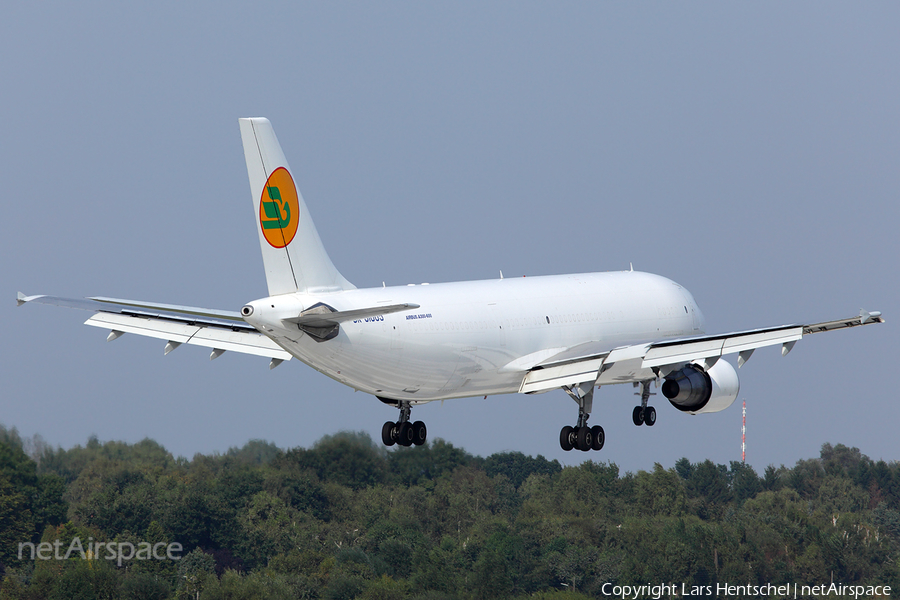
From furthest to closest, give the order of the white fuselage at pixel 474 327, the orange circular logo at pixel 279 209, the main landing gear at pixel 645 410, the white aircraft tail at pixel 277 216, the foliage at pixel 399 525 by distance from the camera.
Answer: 1. the foliage at pixel 399 525
2. the main landing gear at pixel 645 410
3. the white fuselage at pixel 474 327
4. the orange circular logo at pixel 279 209
5. the white aircraft tail at pixel 277 216

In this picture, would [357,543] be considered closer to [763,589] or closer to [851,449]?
[763,589]

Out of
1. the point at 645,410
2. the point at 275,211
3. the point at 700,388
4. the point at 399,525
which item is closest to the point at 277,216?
the point at 275,211

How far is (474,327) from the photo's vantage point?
40438 mm

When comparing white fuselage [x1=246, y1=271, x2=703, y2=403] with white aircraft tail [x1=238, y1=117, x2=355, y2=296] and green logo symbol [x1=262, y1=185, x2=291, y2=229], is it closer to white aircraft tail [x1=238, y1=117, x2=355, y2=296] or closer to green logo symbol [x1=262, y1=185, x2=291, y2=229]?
white aircraft tail [x1=238, y1=117, x2=355, y2=296]

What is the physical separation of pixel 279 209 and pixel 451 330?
7310 millimetres

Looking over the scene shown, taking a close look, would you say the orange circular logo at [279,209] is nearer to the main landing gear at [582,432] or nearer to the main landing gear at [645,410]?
the main landing gear at [582,432]

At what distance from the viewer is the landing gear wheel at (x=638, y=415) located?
47.3 m

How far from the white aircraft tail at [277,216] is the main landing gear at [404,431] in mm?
8032

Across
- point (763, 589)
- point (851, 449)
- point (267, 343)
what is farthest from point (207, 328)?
point (851, 449)

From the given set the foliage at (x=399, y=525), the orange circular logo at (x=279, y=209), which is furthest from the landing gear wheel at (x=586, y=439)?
the foliage at (x=399, y=525)

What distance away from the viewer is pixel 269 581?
12325 cm

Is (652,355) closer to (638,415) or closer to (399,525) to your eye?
(638,415)

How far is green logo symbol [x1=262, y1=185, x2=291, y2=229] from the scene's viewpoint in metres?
34.8

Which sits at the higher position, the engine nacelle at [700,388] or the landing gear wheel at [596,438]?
the engine nacelle at [700,388]
